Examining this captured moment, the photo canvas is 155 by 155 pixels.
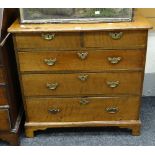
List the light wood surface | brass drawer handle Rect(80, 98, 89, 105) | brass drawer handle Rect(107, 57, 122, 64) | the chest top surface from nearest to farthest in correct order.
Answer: the chest top surface, brass drawer handle Rect(107, 57, 122, 64), brass drawer handle Rect(80, 98, 89, 105), the light wood surface

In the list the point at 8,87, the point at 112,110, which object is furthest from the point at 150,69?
the point at 8,87

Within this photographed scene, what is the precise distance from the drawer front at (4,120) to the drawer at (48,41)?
0.41 metres

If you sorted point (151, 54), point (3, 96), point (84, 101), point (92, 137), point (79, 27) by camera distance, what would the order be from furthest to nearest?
1. point (151, 54)
2. point (92, 137)
3. point (84, 101)
4. point (3, 96)
5. point (79, 27)

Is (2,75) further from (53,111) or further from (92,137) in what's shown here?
(92,137)

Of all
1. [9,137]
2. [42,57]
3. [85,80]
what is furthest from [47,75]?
[9,137]

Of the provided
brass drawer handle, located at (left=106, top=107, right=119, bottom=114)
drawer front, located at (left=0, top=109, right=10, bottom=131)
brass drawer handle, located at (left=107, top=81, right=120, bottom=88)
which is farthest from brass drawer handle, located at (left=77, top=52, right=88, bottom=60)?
drawer front, located at (left=0, top=109, right=10, bottom=131)

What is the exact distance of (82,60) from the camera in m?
1.53

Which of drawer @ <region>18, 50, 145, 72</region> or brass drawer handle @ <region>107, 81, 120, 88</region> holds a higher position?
drawer @ <region>18, 50, 145, 72</region>

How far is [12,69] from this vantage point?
166 cm

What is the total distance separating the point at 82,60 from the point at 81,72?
0.08 metres

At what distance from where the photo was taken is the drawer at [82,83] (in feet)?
5.21

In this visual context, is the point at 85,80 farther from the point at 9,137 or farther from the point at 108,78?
the point at 9,137

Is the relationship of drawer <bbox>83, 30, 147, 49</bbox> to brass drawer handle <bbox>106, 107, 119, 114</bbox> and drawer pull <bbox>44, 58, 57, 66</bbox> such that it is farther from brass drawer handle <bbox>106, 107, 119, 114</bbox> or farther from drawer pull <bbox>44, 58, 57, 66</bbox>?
brass drawer handle <bbox>106, 107, 119, 114</bbox>

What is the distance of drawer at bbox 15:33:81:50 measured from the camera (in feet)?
4.77
